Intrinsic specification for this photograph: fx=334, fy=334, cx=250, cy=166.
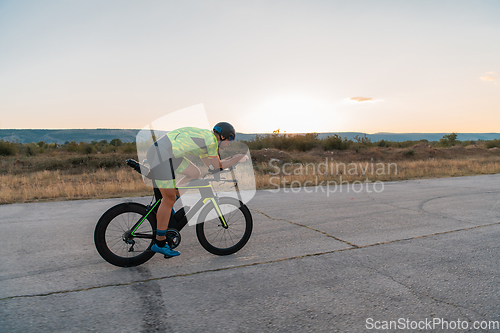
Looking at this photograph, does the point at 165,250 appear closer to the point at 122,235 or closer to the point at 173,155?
the point at 122,235

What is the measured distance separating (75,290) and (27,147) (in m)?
43.0

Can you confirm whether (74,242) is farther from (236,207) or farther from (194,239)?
(236,207)

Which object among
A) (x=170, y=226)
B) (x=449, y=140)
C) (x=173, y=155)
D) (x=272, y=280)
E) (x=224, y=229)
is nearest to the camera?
(x=272, y=280)

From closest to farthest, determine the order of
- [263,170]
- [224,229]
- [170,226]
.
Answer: [170,226]
[224,229]
[263,170]

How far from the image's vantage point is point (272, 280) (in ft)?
12.9

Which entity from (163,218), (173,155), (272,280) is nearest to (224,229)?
(163,218)

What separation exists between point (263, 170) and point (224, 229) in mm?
17606

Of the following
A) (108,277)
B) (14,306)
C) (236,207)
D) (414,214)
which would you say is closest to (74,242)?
(108,277)

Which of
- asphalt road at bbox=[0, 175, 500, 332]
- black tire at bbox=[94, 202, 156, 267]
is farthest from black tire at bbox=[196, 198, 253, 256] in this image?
black tire at bbox=[94, 202, 156, 267]

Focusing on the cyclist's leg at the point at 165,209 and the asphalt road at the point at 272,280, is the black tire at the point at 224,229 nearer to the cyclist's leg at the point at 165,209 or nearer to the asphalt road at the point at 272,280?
the asphalt road at the point at 272,280

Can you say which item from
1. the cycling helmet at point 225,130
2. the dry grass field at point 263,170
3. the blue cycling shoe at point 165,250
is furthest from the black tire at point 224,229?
the dry grass field at point 263,170

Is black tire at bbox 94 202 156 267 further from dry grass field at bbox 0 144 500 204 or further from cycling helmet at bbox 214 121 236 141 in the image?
dry grass field at bbox 0 144 500 204

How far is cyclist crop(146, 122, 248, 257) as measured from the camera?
4250mm

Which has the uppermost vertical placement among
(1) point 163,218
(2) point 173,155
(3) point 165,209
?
(2) point 173,155
